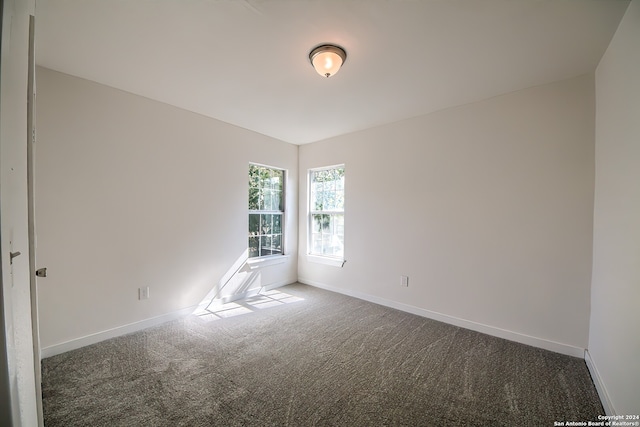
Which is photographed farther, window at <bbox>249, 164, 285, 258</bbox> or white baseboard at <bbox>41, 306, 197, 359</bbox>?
window at <bbox>249, 164, 285, 258</bbox>

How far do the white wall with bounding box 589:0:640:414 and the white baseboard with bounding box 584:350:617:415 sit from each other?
0.5 inches

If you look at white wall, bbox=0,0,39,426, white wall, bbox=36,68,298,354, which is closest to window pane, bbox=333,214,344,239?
white wall, bbox=36,68,298,354

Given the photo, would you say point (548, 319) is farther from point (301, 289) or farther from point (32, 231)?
point (32, 231)

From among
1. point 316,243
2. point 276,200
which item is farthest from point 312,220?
point 276,200

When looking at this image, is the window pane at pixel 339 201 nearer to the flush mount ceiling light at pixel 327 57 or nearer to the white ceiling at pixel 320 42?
the white ceiling at pixel 320 42

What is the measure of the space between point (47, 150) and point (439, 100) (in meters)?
3.75

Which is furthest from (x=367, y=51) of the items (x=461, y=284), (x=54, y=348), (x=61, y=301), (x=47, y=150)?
(x=54, y=348)

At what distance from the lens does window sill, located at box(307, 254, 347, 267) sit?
3.95m

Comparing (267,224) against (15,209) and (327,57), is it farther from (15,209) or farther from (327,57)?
(15,209)

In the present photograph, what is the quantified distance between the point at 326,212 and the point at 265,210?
1019mm

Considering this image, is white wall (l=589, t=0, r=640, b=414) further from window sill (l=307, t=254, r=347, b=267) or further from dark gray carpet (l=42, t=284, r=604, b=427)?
window sill (l=307, t=254, r=347, b=267)

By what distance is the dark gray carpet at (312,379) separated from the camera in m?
1.55

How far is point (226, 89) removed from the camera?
247 cm

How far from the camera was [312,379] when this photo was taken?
1.89m
